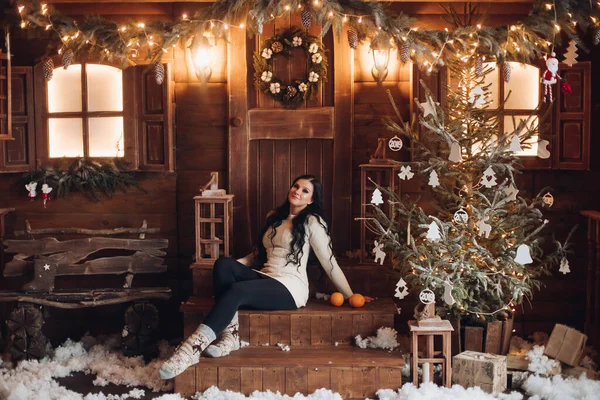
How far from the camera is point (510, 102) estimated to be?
20.7 ft

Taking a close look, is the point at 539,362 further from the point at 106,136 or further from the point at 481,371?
the point at 106,136

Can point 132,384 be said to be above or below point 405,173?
below

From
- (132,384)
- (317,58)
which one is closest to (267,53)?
(317,58)

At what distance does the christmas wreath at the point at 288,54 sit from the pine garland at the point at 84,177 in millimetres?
1346

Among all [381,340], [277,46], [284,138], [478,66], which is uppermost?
[277,46]

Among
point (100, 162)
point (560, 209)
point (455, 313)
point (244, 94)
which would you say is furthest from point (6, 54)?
point (560, 209)

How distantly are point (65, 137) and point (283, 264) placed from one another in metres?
2.27

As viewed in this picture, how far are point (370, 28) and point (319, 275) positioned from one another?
1919 millimetres

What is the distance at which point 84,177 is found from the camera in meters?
6.30

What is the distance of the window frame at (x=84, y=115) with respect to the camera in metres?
6.31

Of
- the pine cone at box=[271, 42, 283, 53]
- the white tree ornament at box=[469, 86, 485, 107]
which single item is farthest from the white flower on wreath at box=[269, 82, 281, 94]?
the white tree ornament at box=[469, 86, 485, 107]

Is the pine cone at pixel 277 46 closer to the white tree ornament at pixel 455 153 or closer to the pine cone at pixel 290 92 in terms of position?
the pine cone at pixel 290 92

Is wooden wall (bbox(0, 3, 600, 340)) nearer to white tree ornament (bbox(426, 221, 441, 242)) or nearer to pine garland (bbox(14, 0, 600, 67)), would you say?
pine garland (bbox(14, 0, 600, 67))

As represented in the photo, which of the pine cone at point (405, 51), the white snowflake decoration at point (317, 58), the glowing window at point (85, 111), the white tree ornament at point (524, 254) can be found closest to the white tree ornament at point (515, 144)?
the white tree ornament at point (524, 254)
